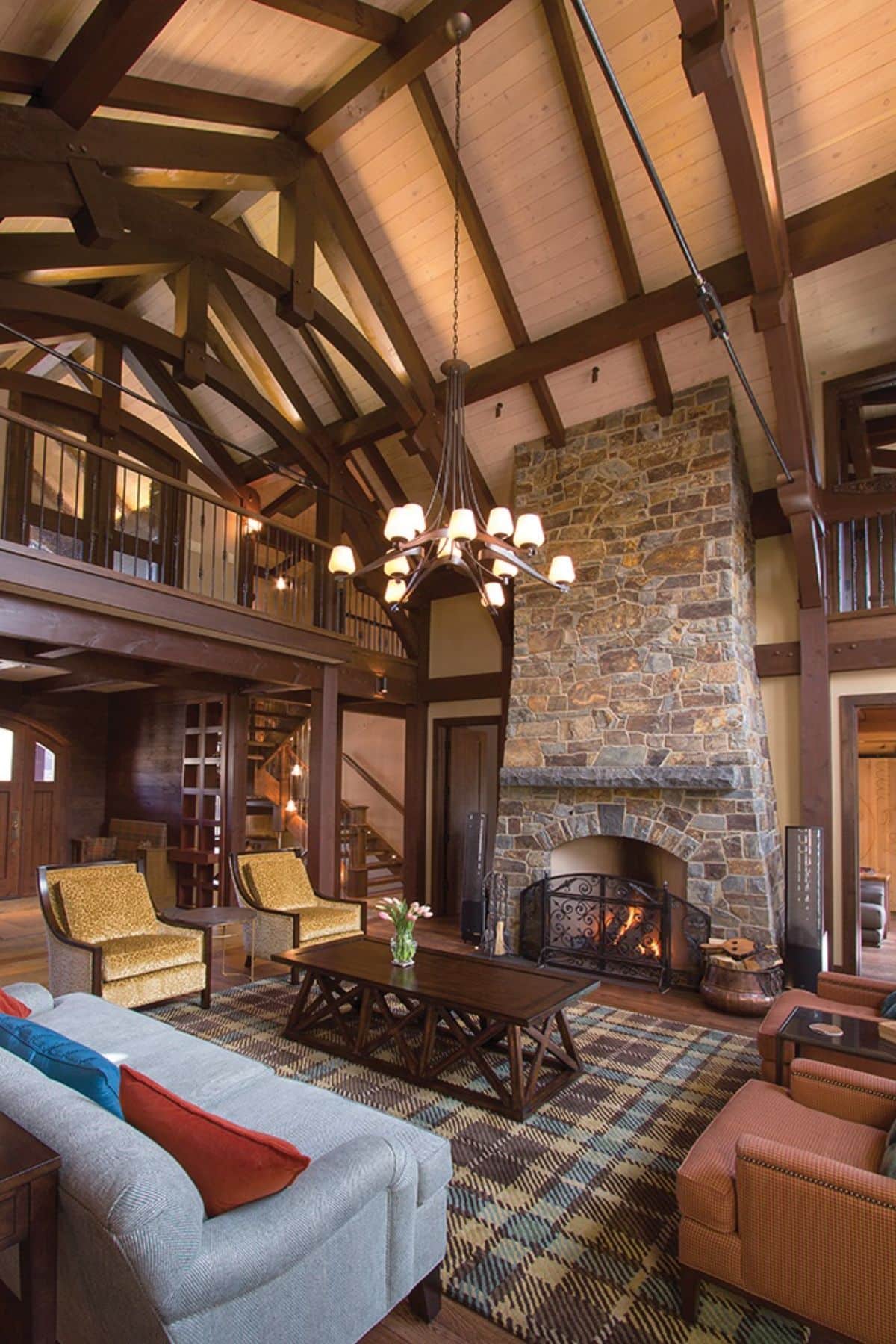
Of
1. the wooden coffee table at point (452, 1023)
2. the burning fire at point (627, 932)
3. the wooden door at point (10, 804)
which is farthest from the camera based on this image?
the wooden door at point (10, 804)

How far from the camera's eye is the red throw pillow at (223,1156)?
5.27ft

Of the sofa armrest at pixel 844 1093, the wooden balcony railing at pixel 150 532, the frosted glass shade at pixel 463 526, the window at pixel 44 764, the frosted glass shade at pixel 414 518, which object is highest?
the wooden balcony railing at pixel 150 532

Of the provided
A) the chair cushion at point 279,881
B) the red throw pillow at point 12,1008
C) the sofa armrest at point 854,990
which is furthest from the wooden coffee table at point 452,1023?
the red throw pillow at point 12,1008

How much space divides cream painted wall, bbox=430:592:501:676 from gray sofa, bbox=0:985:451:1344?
608cm

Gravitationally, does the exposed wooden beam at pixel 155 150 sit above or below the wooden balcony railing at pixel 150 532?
above

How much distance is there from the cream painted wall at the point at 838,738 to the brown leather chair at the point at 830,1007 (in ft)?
7.31

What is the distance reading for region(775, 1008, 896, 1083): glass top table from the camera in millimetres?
2725

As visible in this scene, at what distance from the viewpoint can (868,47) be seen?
13.5 feet

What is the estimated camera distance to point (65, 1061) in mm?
1924

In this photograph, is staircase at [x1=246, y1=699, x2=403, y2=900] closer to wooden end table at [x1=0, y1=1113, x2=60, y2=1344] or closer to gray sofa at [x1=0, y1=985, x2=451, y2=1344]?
gray sofa at [x1=0, y1=985, x2=451, y2=1344]

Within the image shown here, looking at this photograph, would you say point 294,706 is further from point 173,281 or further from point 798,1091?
point 798,1091

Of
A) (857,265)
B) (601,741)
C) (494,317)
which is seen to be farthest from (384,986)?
(857,265)

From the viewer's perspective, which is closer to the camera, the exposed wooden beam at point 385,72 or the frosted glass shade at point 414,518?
the frosted glass shade at point 414,518

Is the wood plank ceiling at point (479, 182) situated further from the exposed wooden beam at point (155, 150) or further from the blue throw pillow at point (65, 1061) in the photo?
the blue throw pillow at point (65, 1061)
